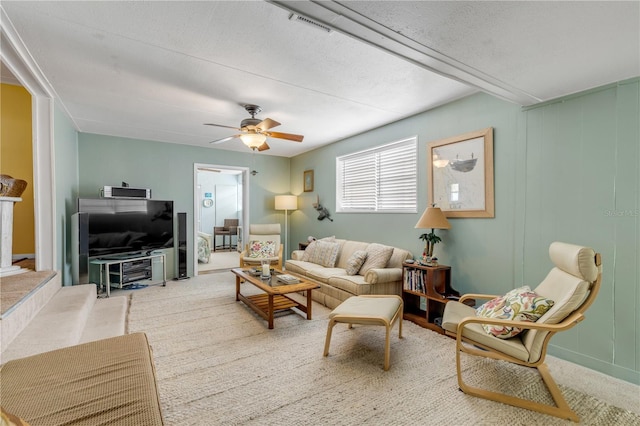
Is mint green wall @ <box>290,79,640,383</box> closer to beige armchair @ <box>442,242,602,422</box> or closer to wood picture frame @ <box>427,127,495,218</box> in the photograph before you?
wood picture frame @ <box>427,127,495,218</box>

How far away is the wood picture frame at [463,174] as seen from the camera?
9.88ft

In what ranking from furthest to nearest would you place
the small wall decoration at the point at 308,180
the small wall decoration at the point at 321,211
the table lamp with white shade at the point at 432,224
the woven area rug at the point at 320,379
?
1. the small wall decoration at the point at 308,180
2. the small wall decoration at the point at 321,211
3. the table lamp with white shade at the point at 432,224
4. the woven area rug at the point at 320,379

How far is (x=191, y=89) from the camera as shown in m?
2.99

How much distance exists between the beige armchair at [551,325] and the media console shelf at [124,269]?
4.64 meters

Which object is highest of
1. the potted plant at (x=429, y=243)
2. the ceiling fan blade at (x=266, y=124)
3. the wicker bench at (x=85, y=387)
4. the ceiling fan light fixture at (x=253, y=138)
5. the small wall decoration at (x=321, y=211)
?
the ceiling fan blade at (x=266, y=124)

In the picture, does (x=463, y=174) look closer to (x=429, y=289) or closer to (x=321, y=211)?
(x=429, y=289)

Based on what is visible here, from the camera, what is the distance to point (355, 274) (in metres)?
3.79


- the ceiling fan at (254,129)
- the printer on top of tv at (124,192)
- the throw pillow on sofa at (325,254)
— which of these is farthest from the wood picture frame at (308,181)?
the printer on top of tv at (124,192)

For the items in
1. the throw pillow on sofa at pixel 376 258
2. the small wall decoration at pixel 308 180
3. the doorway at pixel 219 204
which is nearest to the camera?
the throw pillow on sofa at pixel 376 258

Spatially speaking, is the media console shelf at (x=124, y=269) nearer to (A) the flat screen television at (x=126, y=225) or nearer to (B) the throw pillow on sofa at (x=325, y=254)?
(A) the flat screen television at (x=126, y=225)

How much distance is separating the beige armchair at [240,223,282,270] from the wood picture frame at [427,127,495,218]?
9.29 ft

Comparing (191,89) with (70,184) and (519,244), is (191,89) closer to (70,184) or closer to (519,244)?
(70,184)

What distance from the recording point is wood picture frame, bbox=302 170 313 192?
594 centimetres

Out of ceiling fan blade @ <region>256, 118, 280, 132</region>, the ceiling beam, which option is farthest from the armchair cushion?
the ceiling beam
